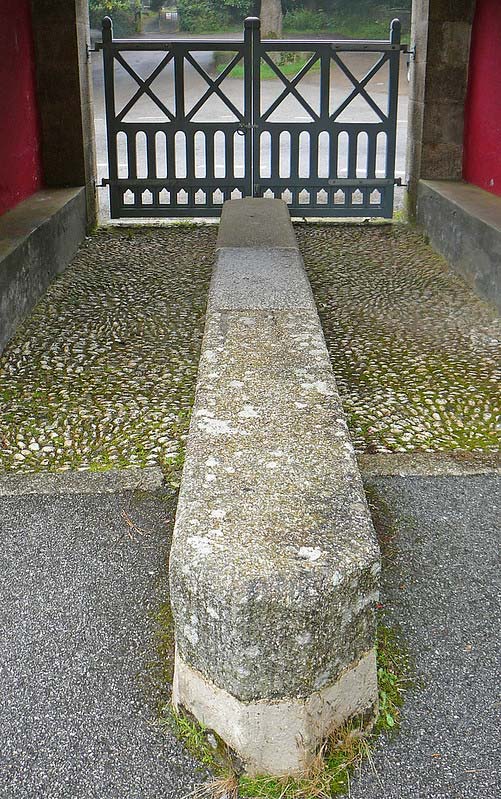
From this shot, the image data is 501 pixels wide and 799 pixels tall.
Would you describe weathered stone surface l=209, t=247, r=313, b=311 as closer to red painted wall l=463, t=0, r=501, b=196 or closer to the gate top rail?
red painted wall l=463, t=0, r=501, b=196

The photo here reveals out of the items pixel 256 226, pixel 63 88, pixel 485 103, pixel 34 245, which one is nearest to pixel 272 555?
pixel 256 226

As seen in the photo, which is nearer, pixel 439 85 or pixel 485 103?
pixel 485 103

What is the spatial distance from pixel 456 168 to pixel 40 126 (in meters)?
3.51

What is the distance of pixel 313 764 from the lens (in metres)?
A: 2.02

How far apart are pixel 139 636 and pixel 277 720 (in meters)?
0.69

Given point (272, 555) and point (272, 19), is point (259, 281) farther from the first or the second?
point (272, 19)

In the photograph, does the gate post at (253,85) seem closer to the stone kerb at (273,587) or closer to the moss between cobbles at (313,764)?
the stone kerb at (273,587)

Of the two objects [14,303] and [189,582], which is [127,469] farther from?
[14,303]

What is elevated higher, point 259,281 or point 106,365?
point 259,281

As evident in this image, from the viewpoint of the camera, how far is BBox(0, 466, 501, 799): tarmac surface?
2.08 m

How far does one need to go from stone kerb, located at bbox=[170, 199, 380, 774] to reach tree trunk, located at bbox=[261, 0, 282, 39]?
26079 mm

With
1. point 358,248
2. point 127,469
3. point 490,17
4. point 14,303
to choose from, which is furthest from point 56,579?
point 490,17

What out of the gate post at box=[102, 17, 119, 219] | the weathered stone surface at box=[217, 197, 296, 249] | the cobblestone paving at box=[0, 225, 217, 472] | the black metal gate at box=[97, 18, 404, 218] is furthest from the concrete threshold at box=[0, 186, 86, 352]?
the weathered stone surface at box=[217, 197, 296, 249]

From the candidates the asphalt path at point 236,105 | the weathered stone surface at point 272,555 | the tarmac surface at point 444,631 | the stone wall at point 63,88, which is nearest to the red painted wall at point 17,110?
the stone wall at point 63,88
